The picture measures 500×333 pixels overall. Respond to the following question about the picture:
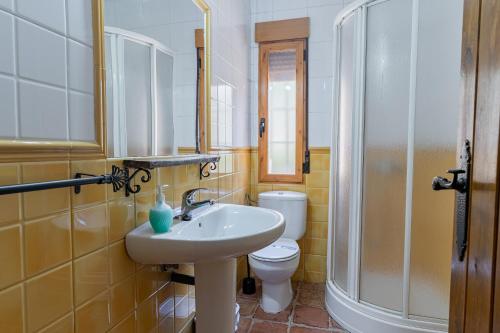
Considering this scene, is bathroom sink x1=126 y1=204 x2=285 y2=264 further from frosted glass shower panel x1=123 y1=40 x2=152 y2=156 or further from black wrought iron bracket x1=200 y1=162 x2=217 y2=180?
black wrought iron bracket x1=200 y1=162 x2=217 y2=180

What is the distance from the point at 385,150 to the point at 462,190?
1050 mm

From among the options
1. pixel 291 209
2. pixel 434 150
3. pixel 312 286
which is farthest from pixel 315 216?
pixel 434 150

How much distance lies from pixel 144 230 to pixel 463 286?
997 millimetres

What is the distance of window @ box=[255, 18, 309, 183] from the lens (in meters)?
2.48

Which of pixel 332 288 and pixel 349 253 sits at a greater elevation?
pixel 349 253

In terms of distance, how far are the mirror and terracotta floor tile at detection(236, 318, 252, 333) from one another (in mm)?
1179

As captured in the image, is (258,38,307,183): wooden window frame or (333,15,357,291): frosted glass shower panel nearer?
(333,15,357,291): frosted glass shower panel

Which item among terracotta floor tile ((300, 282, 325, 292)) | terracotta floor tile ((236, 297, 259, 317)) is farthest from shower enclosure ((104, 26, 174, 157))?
terracotta floor tile ((300, 282, 325, 292))

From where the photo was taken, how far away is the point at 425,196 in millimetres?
1620

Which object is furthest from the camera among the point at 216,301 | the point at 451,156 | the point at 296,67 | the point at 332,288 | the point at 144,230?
the point at 296,67

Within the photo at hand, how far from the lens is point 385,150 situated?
1734 mm

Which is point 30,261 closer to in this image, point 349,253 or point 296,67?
point 349,253

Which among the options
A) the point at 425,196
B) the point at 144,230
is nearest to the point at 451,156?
the point at 425,196

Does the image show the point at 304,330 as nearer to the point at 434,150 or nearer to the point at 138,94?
the point at 434,150
